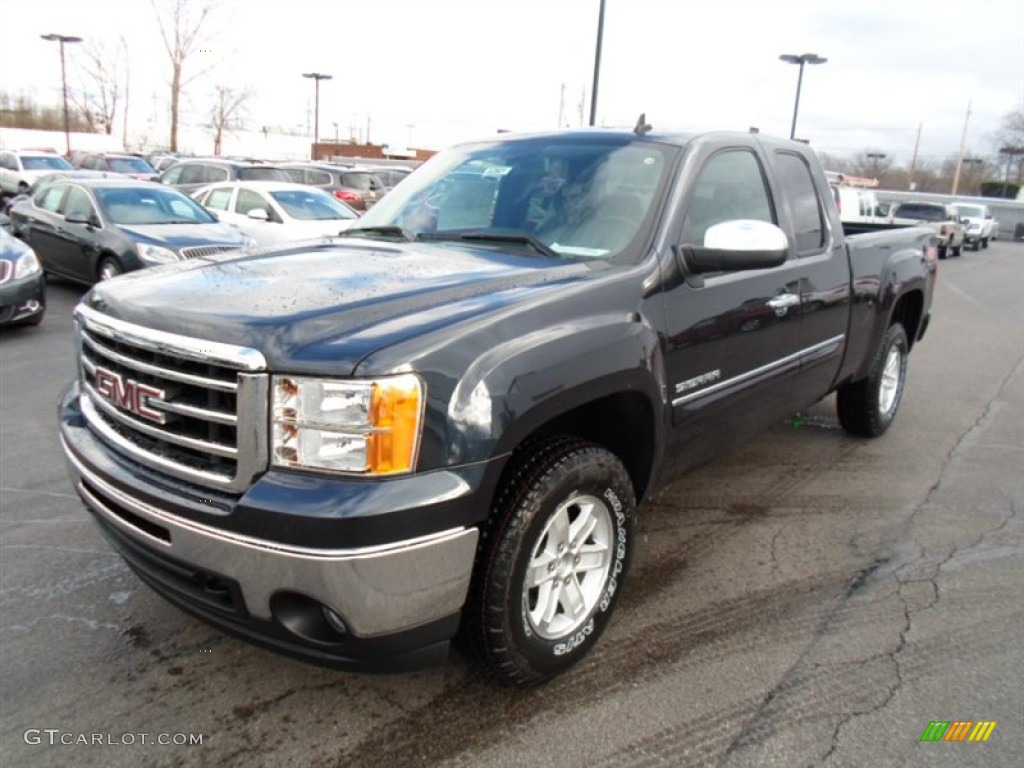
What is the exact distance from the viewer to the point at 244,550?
84.7 inches

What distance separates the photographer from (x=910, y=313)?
5.84 m

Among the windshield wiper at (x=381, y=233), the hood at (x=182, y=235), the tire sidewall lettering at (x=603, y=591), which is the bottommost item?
the tire sidewall lettering at (x=603, y=591)

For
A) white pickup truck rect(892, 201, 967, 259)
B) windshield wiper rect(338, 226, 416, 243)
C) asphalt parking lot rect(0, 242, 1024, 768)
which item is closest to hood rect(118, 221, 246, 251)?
asphalt parking lot rect(0, 242, 1024, 768)

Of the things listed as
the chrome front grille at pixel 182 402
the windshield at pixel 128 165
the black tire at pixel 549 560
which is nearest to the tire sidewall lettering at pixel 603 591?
the black tire at pixel 549 560

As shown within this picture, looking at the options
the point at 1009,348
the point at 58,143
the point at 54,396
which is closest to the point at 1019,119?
the point at 1009,348

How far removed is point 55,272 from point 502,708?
432 inches

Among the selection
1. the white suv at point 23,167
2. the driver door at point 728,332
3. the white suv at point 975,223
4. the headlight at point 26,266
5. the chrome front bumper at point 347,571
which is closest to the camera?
the chrome front bumper at point 347,571

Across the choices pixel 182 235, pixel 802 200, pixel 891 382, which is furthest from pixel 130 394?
pixel 182 235

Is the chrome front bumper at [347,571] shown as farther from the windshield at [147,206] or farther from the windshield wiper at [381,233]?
the windshield at [147,206]

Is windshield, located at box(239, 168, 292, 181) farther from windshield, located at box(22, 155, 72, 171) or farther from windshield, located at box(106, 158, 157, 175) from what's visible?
windshield, located at box(22, 155, 72, 171)

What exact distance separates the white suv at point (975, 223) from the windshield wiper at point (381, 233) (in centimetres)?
3167

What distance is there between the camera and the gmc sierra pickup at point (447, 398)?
2.14m

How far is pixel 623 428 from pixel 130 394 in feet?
5.62

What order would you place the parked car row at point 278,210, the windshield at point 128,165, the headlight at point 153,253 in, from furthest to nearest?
1. the windshield at point 128,165
2. the parked car row at point 278,210
3. the headlight at point 153,253
